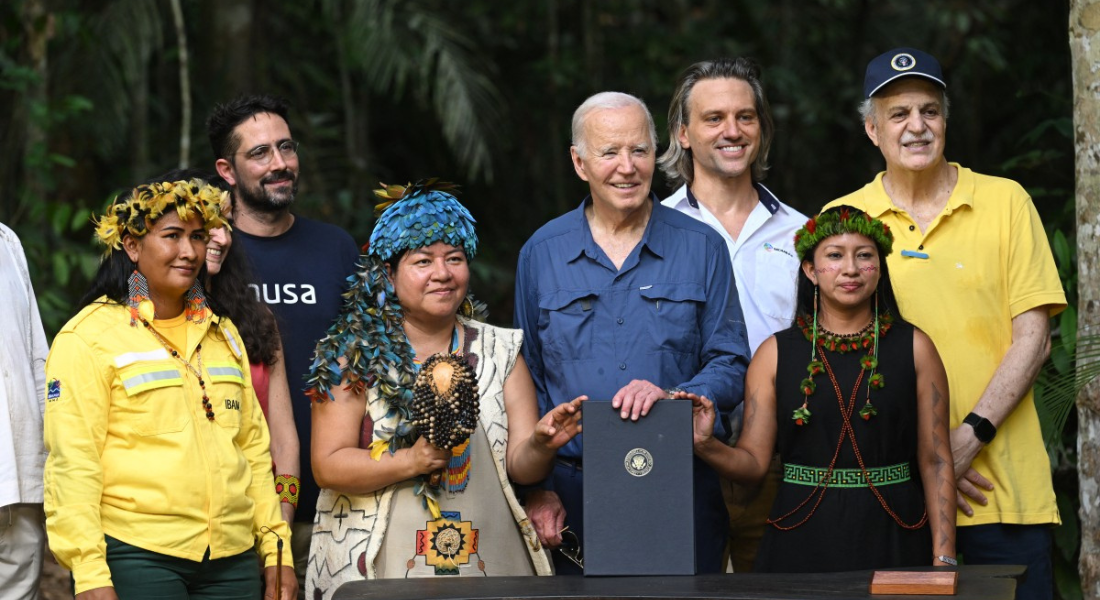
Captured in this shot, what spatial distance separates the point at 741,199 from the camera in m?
4.79

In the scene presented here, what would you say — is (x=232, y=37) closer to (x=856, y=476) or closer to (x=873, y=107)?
(x=873, y=107)

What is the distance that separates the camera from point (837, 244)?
4098 millimetres

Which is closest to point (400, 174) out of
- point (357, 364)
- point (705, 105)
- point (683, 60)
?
point (683, 60)

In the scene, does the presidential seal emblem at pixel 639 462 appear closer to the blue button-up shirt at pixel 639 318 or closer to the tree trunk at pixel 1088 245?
the blue button-up shirt at pixel 639 318

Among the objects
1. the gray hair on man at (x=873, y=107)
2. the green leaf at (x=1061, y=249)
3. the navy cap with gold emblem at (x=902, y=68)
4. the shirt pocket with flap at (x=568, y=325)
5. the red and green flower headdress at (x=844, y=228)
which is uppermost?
the navy cap with gold emblem at (x=902, y=68)

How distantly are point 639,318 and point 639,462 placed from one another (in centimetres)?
67

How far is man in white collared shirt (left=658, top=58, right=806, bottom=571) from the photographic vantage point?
15.2 ft

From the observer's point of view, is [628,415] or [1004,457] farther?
[1004,457]

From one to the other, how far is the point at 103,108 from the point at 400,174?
3281 millimetres

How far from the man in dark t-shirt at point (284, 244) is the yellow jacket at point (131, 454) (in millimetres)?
642

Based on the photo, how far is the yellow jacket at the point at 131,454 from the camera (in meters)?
3.53

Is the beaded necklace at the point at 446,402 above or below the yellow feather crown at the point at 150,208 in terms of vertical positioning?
below

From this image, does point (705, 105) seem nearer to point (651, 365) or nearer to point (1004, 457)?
point (651, 365)

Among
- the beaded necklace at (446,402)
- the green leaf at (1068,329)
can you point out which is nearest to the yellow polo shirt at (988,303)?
the green leaf at (1068,329)
